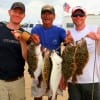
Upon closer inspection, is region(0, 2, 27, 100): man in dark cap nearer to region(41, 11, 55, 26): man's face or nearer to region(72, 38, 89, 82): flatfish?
region(41, 11, 55, 26): man's face

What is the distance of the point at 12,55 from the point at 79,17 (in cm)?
154

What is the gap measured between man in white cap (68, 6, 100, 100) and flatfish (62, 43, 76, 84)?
0.75ft

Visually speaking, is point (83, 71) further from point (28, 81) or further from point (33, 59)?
point (28, 81)

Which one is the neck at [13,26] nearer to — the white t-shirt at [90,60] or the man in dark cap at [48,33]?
the man in dark cap at [48,33]

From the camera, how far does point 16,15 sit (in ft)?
27.5

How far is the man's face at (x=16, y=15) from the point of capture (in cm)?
834

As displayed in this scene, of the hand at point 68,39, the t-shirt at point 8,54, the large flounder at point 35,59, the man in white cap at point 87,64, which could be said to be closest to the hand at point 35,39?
the large flounder at point 35,59

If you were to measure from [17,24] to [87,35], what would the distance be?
4.70 feet

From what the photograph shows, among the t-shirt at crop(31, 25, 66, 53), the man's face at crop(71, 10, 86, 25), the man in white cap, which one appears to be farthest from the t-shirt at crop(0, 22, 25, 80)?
the man's face at crop(71, 10, 86, 25)

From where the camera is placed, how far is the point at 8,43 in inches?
324

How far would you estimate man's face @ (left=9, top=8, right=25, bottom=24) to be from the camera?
27.3 feet

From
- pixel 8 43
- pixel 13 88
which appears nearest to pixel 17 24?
pixel 8 43

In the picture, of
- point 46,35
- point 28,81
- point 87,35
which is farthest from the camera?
point 28,81

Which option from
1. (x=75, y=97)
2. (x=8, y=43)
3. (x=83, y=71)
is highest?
(x=8, y=43)
